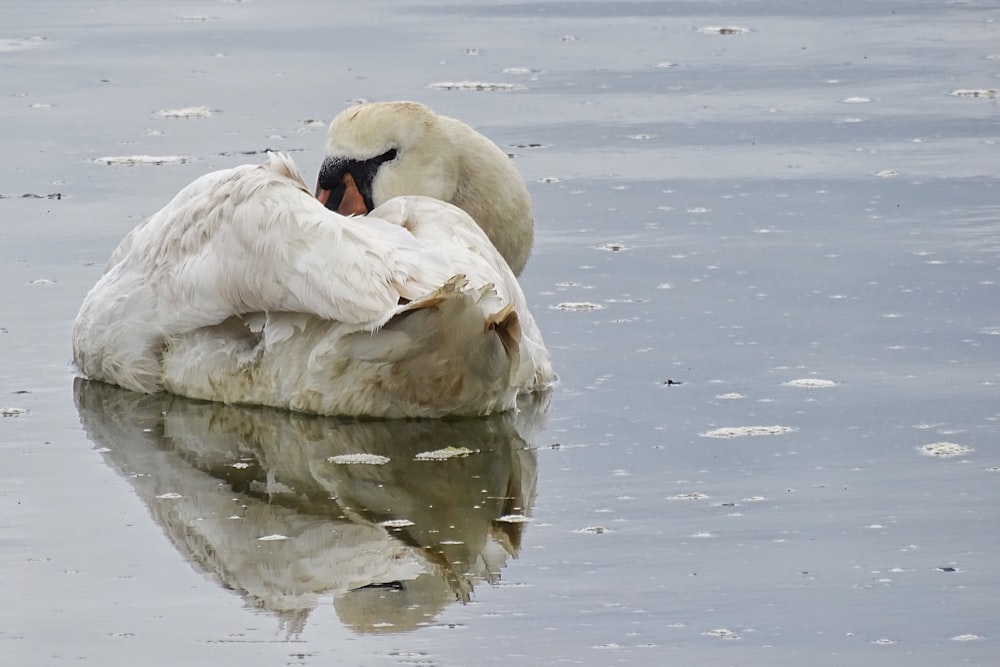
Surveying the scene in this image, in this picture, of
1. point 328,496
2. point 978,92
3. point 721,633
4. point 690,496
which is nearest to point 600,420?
point 690,496

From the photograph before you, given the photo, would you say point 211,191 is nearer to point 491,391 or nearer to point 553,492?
point 491,391

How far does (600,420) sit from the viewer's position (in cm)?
788

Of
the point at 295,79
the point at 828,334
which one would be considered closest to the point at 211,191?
the point at 828,334

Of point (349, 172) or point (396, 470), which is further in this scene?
point (349, 172)

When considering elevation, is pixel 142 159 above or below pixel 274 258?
below

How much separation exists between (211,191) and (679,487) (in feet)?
7.11

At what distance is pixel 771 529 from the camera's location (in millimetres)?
6465

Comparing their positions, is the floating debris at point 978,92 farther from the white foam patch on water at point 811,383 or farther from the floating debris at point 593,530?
the floating debris at point 593,530

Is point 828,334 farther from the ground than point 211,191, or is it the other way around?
point 211,191

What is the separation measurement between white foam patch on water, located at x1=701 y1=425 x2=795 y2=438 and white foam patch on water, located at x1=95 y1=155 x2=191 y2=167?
5.40m

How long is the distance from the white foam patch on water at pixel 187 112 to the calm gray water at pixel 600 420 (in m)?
0.06

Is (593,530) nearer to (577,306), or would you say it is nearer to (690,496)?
(690,496)

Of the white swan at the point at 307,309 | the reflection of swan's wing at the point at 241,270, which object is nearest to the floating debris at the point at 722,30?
the white swan at the point at 307,309

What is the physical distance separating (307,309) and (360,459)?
524mm
